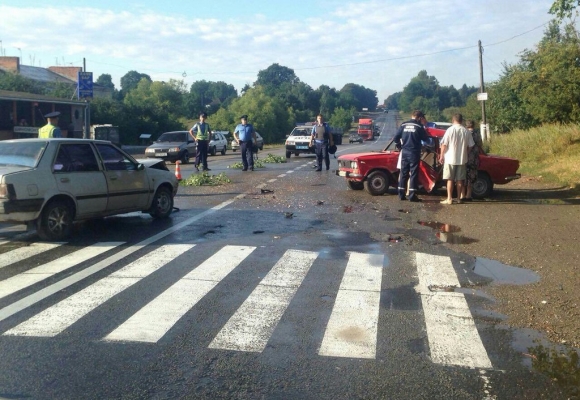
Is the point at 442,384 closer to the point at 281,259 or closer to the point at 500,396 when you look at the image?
the point at 500,396

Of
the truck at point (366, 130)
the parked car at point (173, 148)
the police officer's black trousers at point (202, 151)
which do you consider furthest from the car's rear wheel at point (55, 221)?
the truck at point (366, 130)

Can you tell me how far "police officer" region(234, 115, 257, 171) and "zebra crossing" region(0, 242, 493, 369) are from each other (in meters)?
13.0

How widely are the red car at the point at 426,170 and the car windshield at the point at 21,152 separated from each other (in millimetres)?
7844

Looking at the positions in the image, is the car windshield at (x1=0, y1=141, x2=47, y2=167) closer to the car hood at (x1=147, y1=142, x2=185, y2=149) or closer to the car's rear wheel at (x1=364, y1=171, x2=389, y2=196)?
the car's rear wheel at (x1=364, y1=171, x2=389, y2=196)

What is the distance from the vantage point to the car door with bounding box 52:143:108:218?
1012 cm

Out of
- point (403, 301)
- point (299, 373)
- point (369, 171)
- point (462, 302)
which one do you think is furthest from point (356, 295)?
point (369, 171)

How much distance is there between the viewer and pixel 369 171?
52.2ft

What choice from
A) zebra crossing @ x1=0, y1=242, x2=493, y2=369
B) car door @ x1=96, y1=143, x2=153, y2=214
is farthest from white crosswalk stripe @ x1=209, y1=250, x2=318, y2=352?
car door @ x1=96, y1=143, x2=153, y2=214

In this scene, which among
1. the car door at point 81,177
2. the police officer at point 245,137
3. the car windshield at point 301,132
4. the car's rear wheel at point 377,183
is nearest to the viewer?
the car door at point 81,177

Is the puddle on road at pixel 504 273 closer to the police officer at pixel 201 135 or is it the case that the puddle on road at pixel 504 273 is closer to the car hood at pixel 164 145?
the police officer at pixel 201 135

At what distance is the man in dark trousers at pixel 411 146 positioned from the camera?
47.0ft

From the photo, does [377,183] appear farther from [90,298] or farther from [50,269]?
[90,298]

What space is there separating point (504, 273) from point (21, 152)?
23.0 feet

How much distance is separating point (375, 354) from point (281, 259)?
3657mm
